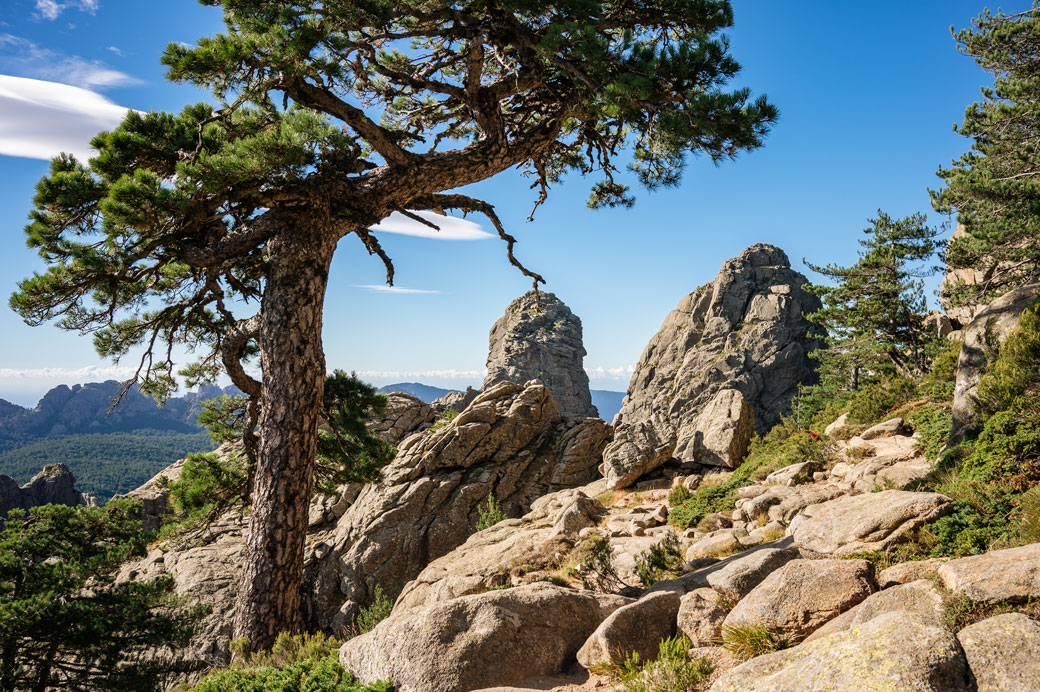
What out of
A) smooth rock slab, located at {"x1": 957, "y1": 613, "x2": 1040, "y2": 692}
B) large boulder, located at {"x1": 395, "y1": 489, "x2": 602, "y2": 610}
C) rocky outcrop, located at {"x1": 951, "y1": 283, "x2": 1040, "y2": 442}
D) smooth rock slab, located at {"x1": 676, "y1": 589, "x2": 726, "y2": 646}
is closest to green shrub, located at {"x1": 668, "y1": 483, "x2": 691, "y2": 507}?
large boulder, located at {"x1": 395, "y1": 489, "x2": 602, "y2": 610}

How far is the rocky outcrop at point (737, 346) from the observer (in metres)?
52.8

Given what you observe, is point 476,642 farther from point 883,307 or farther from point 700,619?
point 883,307

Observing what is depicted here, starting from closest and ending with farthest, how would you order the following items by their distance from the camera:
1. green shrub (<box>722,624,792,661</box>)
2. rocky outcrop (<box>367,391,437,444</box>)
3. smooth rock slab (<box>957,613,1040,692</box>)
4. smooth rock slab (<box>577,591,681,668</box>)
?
smooth rock slab (<box>957,613,1040,692</box>) → green shrub (<box>722,624,792,661</box>) → smooth rock slab (<box>577,591,681,668</box>) → rocky outcrop (<box>367,391,437,444</box>)

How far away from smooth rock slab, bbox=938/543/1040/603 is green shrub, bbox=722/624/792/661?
1323 millimetres

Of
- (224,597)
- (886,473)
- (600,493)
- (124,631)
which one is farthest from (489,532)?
(886,473)

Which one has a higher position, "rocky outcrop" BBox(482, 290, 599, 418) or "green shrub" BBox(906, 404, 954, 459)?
"rocky outcrop" BBox(482, 290, 599, 418)

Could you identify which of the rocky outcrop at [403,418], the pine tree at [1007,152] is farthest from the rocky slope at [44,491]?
the pine tree at [1007,152]

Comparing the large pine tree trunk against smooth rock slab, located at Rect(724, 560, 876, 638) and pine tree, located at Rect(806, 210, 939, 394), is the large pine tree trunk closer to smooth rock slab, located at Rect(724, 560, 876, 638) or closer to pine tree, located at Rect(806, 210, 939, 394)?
smooth rock slab, located at Rect(724, 560, 876, 638)

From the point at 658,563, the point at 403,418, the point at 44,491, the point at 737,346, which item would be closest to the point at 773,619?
the point at 658,563

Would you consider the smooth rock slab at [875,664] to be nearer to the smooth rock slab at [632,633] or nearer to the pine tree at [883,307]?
the smooth rock slab at [632,633]

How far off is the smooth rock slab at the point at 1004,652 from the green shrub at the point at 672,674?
177cm

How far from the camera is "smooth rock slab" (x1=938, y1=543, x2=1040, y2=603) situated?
3.65 metres

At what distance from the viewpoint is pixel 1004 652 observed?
9.70ft

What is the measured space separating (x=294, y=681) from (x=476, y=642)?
185 cm
